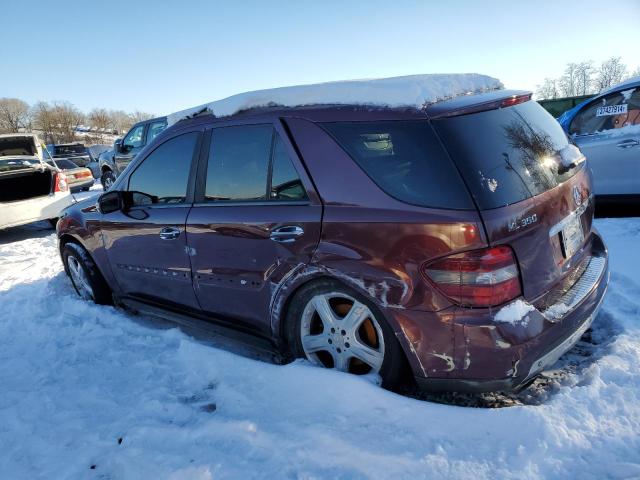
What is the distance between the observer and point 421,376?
2197 mm

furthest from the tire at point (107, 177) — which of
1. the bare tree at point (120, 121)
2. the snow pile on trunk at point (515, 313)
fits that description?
the bare tree at point (120, 121)

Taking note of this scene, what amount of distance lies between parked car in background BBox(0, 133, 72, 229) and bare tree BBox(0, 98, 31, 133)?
7646 cm

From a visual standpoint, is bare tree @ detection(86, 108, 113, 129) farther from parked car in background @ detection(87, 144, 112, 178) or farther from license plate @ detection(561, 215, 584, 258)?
license plate @ detection(561, 215, 584, 258)

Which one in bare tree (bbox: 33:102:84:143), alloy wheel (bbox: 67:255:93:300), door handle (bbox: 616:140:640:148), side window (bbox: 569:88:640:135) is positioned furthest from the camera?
bare tree (bbox: 33:102:84:143)

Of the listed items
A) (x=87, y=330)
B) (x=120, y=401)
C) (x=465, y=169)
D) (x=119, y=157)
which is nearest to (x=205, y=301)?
(x=120, y=401)

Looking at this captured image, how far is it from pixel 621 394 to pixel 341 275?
144cm

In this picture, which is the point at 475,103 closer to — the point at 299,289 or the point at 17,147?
the point at 299,289

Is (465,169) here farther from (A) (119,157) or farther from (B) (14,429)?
(A) (119,157)

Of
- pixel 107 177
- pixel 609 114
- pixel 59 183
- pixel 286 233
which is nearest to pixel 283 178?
pixel 286 233

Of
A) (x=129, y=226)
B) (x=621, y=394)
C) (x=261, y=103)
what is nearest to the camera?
(x=621, y=394)

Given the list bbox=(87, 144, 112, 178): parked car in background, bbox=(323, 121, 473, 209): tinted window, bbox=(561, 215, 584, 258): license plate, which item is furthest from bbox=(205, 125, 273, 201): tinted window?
bbox=(87, 144, 112, 178): parked car in background

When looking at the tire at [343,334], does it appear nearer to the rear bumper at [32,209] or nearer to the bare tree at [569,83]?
the rear bumper at [32,209]

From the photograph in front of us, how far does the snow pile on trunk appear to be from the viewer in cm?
198

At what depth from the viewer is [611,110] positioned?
18.9ft
